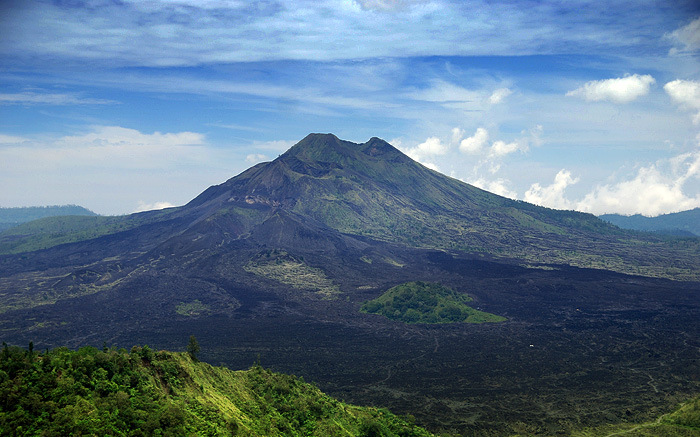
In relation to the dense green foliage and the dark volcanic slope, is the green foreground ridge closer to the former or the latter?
the dark volcanic slope

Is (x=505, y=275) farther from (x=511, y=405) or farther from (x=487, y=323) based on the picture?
(x=511, y=405)

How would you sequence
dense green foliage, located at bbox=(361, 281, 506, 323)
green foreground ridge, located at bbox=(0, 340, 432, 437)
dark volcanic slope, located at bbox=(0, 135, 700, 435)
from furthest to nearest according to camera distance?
1. dense green foliage, located at bbox=(361, 281, 506, 323)
2. dark volcanic slope, located at bbox=(0, 135, 700, 435)
3. green foreground ridge, located at bbox=(0, 340, 432, 437)

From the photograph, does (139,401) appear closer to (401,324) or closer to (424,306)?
(401,324)

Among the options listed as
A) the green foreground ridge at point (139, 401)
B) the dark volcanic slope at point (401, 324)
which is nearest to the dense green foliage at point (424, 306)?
the dark volcanic slope at point (401, 324)

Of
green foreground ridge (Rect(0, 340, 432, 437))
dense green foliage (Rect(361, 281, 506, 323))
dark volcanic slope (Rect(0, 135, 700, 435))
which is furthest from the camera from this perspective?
dense green foliage (Rect(361, 281, 506, 323))

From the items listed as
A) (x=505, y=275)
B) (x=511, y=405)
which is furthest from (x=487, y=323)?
(x=505, y=275)

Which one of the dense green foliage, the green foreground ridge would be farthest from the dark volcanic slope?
the green foreground ridge

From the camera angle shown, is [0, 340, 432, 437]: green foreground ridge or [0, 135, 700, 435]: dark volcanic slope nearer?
[0, 340, 432, 437]: green foreground ridge
